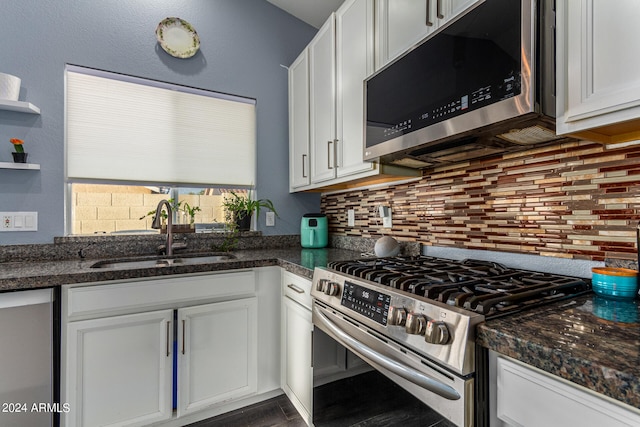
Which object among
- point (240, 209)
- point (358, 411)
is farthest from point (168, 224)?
point (358, 411)

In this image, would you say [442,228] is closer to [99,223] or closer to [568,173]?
[568,173]

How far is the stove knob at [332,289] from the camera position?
1.24 meters

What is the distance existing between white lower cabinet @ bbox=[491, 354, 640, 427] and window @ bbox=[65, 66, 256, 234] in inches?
82.8

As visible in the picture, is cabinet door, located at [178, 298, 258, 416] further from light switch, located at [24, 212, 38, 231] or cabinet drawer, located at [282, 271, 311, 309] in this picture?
light switch, located at [24, 212, 38, 231]

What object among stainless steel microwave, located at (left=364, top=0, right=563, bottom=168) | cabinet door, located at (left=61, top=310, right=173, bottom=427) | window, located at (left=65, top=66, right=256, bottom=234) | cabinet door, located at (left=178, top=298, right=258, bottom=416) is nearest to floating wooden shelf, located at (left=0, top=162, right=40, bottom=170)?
window, located at (left=65, top=66, right=256, bottom=234)

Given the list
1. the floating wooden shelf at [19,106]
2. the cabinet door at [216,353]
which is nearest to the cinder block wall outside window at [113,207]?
the floating wooden shelf at [19,106]

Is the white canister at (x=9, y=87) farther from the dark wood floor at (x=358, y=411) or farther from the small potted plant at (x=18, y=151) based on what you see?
the dark wood floor at (x=358, y=411)

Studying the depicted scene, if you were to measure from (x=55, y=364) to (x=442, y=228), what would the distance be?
6.31ft

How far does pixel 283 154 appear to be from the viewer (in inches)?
102

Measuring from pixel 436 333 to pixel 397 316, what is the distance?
15 centimetres

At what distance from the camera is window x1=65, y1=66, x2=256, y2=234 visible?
196 centimetres

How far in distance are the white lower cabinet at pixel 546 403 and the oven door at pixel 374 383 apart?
0.08 m

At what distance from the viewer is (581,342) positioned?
1.93 feet

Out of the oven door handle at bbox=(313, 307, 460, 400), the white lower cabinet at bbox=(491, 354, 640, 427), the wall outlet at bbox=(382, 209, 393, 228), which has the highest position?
the wall outlet at bbox=(382, 209, 393, 228)
